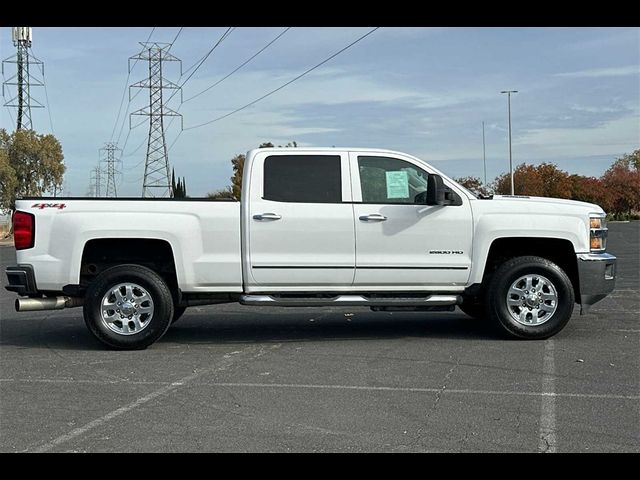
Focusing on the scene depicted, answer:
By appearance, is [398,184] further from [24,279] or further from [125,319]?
[24,279]

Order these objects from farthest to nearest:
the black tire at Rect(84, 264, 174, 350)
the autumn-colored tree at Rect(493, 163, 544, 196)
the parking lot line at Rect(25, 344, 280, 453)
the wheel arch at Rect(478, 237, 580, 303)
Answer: the autumn-colored tree at Rect(493, 163, 544, 196) → the wheel arch at Rect(478, 237, 580, 303) → the black tire at Rect(84, 264, 174, 350) → the parking lot line at Rect(25, 344, 280, 453)

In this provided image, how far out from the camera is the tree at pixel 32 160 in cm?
4681

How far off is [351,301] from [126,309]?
2394 millimetres

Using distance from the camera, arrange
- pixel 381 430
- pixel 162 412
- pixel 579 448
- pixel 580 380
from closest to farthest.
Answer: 1. pixel 579 448
2. pixel 381 430
3. pixel 162 412
4. pixel 580 380

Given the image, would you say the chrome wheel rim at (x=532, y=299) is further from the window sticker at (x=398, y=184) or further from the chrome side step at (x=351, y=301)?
the window sticker at (x=398, y=184)

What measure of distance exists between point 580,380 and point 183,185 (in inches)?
290

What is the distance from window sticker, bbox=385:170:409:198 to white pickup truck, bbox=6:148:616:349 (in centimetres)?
1

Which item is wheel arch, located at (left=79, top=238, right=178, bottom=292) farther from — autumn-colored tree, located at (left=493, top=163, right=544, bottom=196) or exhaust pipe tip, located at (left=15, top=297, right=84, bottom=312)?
autumn-colored tree, located at (left=493, top=163, right=544, bottom=196)

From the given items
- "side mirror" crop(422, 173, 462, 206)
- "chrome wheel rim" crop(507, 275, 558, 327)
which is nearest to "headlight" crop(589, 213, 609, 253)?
"chrome wheel rim" crop(507, 275, 558, 327)

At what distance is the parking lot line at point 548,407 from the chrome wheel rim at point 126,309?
160 inches

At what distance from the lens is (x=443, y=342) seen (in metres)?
8.60

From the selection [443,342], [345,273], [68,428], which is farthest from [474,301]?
[68,428]

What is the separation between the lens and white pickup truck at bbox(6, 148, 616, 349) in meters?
8.29

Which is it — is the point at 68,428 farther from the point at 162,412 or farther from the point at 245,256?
the point at 245,256
